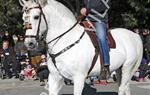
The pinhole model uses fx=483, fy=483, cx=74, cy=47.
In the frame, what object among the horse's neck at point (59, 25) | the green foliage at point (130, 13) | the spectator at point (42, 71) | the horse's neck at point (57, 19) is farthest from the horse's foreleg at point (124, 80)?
the green foliage at point (130, 13)

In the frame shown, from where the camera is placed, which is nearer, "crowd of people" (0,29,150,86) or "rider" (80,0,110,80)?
"rider" (80,0,110,80)

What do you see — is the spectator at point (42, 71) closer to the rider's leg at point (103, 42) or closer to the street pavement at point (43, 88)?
the street pavement at point (43, 88)

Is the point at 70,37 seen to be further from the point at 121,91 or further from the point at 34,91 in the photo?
the point at 34,91

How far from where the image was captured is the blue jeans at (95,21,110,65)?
8.36 meters

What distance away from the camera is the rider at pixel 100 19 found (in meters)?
8.39

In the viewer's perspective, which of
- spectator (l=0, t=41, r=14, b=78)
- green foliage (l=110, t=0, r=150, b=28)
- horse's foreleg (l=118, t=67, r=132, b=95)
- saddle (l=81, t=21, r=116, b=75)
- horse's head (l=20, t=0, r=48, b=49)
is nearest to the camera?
horse's head (l=20, t=0, r=48, b=49)

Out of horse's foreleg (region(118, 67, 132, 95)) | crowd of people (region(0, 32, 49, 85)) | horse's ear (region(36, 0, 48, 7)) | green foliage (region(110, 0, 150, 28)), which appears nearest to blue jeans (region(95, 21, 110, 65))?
horse's foreleg (region(118, 67, 132, 95))

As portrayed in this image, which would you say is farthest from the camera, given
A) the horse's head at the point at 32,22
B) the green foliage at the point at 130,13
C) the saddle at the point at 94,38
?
the green foliage at the point at 130,13

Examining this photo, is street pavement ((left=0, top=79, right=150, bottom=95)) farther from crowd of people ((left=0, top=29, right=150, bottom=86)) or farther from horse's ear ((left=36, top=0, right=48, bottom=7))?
horse's ear ((left=36, top=0, right=48, bottom=7))

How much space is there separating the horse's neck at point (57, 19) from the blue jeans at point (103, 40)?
0.60 m

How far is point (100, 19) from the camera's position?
870 cm

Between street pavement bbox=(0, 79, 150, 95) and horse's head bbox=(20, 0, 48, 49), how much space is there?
5.08 metres

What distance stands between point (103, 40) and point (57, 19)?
3.21 ft

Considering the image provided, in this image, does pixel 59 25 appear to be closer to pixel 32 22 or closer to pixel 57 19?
pixel 57 19
